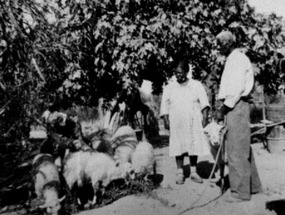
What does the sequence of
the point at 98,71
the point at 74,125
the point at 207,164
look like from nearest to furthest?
1. the point at 207,164
2. the point at 74,125
3. the point at 98,71

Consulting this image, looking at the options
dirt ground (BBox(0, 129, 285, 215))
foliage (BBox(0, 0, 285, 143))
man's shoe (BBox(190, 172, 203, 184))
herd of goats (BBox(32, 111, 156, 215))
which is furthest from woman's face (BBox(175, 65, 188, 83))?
foliage (BBox(0, 0, 285, 143))

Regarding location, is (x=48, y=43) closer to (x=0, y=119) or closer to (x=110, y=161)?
(x=0, y=119)

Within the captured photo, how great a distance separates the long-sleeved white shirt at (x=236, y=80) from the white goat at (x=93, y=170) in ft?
6.75

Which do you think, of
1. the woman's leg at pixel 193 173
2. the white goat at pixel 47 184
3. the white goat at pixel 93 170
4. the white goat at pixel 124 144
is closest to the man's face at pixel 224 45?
the woman's leg at pixel 193 173

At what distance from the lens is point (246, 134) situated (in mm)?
4922

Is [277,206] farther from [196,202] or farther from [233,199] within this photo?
[196,202]

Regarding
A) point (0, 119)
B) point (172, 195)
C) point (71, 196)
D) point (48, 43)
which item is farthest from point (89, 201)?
point (48, 43)

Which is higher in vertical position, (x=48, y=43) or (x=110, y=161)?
(x=48, y=43)

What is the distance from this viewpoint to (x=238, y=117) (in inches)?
194

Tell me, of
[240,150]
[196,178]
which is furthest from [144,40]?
[240,150]

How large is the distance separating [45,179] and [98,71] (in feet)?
15.5

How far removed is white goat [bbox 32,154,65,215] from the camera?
4840 mm

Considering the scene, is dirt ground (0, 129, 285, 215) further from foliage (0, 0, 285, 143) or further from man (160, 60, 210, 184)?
foliage (0, 0, 285, 143)

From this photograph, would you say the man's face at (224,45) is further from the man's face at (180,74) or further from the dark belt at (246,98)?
the man's face at (180,74)
